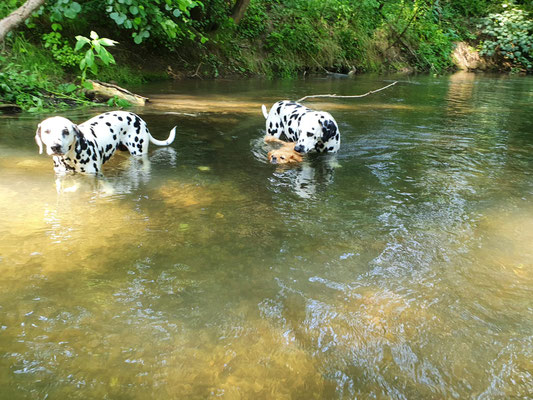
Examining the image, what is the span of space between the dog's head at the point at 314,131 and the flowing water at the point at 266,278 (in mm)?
279

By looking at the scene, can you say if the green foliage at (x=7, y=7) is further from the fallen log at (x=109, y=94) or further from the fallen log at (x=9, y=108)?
the fallen log at (x=9, y=108)

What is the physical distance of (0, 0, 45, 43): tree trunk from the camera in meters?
8.09

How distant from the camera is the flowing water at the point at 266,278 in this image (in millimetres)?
2117

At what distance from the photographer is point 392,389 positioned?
6.73 ft

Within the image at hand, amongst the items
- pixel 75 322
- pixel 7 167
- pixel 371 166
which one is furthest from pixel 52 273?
pixel 371 166

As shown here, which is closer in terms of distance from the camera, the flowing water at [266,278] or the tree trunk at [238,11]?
the flowing water at [266,278]

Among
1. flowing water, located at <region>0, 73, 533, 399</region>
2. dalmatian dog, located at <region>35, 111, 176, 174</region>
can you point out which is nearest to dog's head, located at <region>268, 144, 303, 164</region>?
flowing water, located at <region>0, 73, 533, 399</region>

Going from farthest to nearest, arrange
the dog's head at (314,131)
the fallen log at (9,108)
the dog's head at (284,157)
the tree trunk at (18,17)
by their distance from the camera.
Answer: the fallen log at (9,108) < the tree trunk at (18,17) < the dog's head at (314,131) < the dog's head at (284,157)

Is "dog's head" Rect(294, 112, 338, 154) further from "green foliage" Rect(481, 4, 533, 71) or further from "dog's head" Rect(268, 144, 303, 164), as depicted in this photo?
"green foliage" Rect(481, 4, 533, 71)

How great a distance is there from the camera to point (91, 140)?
525cm

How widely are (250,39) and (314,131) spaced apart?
12.2 metres

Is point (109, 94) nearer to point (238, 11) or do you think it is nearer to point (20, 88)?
point (20, 88)

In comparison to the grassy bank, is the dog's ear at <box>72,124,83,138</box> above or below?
below

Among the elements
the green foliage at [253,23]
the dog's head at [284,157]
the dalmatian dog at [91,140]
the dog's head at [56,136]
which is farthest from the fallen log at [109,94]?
the green foliage at [253,23]
